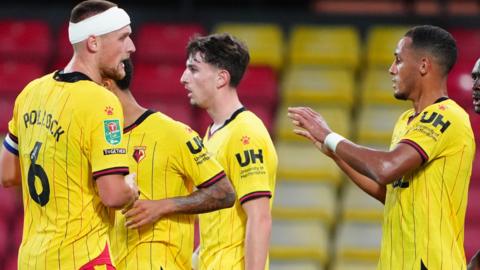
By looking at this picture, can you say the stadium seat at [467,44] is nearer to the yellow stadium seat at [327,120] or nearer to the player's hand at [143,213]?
the yellow stadium seat at [327,120]

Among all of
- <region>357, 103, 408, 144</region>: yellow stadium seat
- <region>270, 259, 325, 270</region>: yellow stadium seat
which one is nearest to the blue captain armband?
<region>270, 259, 325, 270</region>: yellow stadium seat

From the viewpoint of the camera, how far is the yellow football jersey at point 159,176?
4891mm

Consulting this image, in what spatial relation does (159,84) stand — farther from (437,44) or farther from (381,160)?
(381,160)

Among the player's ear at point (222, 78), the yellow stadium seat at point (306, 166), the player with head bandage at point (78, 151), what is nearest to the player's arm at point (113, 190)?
the player with head bandage at point (78, 151)

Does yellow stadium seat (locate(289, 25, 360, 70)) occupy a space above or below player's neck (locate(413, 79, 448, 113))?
above

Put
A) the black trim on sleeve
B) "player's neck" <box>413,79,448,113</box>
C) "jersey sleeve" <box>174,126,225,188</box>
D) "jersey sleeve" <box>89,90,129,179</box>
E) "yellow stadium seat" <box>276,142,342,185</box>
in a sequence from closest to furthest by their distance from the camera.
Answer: "jersey sleeve" <box>89,90,129,179</box> < "jersey sleeve" <box>174,126,225,188</box> < "player's neck" <box>413,79,448,113</box> < the black trim on sleeve < "yellow stadium seat" <box>276,142,342,185</box>

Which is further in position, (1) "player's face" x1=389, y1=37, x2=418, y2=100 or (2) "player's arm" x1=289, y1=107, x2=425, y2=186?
(1) "player's face" x1=389, y1=37, x2=418, y2=100

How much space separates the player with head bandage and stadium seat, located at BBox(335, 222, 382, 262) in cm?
429

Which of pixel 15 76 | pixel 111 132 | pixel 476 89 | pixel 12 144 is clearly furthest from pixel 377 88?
pixel 111 132

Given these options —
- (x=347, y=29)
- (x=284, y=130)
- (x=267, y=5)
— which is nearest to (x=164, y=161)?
→ (x=284, y=130)

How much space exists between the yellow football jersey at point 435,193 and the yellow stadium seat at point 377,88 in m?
4.71

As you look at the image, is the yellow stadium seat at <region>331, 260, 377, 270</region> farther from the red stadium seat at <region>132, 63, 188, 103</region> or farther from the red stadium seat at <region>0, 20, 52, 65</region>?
the red stadium seat at <region>0, 20, 52, 65</region>

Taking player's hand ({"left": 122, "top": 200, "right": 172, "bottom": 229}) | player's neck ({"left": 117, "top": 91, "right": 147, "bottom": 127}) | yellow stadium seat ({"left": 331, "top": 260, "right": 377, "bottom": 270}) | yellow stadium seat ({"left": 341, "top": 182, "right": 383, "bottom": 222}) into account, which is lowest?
yellow stadium seat ({"left": 331, "top": 260, "right": 377, "bottom": 270})

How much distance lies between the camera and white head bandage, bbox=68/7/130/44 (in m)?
4.60
